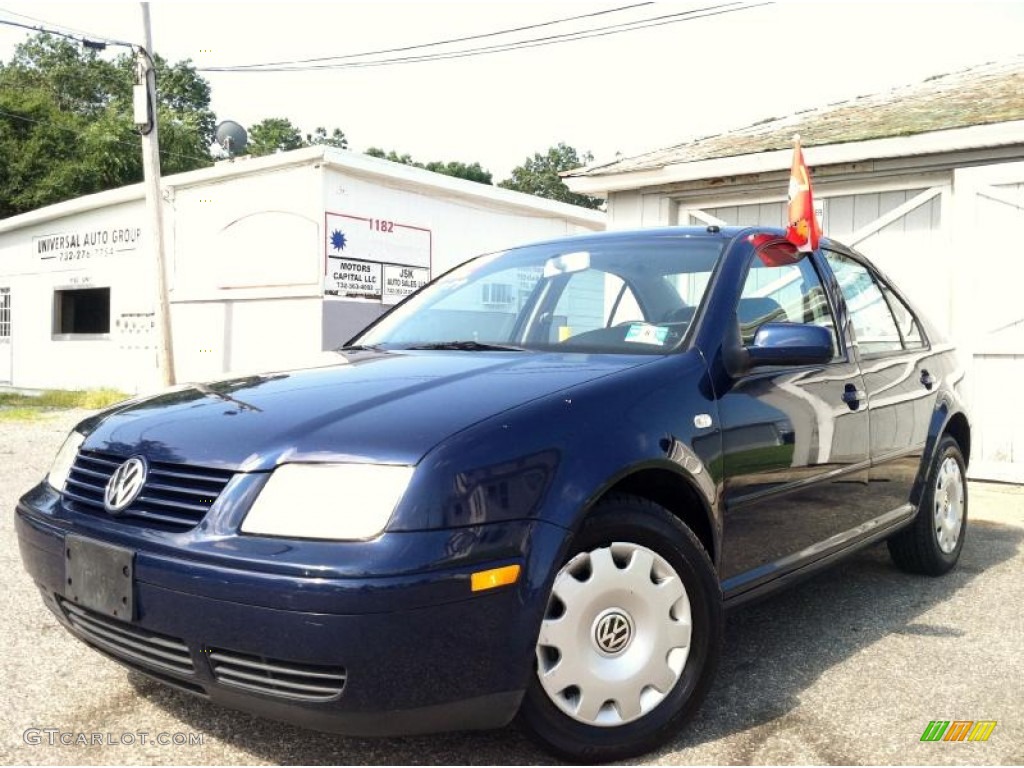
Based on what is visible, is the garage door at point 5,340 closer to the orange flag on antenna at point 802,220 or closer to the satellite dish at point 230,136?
the satellite dish at point 230,136

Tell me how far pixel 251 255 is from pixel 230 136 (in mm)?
3514

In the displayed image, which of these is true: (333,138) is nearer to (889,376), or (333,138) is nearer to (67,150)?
(67,150)

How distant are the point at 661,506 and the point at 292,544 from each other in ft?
3.37

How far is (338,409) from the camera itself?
91.2 inches

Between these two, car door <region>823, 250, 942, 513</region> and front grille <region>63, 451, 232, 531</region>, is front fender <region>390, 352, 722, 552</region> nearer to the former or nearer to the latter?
front grille <region>63, 451, 232, 531</region>

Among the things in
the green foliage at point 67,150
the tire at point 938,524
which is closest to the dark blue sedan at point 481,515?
the tire at point 938,524

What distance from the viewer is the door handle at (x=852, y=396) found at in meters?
3.39

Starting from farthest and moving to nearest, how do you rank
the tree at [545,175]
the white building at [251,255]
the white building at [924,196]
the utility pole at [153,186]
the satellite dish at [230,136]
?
the tree at [545,175] < the satellite dish at [230,136] < the utility pole at [153,186] < the white building at [251,255] < the white building at [924,196]

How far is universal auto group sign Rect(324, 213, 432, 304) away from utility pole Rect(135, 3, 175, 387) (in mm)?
2542

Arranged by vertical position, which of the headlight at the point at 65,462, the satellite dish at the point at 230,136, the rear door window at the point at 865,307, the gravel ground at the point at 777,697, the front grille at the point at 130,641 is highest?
the satellite dish at the point at 230,136

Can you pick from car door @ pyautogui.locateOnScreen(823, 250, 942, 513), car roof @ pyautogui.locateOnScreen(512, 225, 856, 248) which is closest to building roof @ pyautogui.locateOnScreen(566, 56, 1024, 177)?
car door @ pyautogui.locateOnScreen(823, 250, 942, 513)

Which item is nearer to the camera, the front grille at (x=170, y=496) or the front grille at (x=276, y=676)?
the front grille at (x=276, y=676)

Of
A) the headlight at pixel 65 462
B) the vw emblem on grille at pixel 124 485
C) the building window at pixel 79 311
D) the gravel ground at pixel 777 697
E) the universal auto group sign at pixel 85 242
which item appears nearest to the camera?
the vw emblem on grille at pixel 124 485

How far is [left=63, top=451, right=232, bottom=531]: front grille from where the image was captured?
2145 mm
